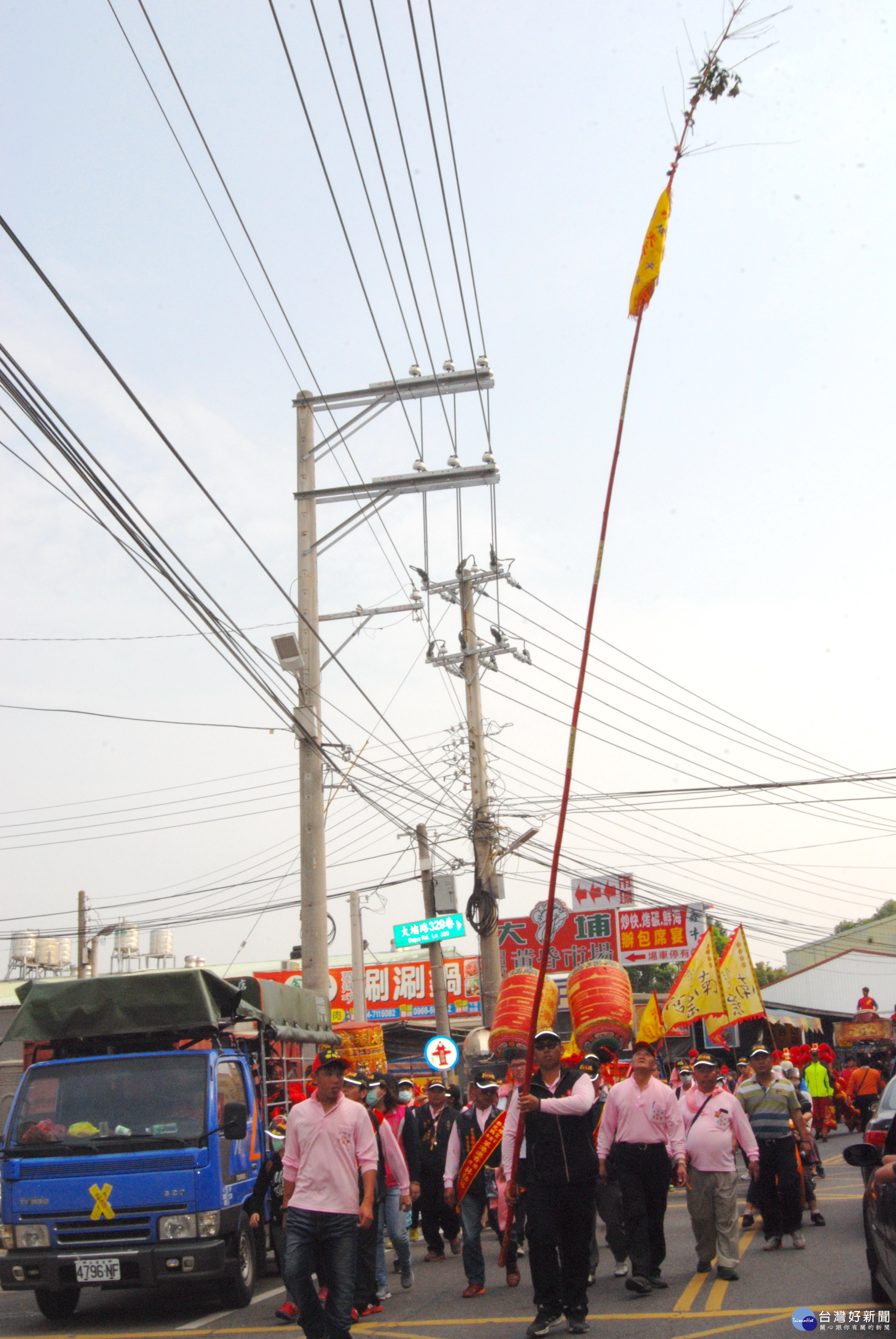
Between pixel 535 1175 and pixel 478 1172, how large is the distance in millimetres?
2837

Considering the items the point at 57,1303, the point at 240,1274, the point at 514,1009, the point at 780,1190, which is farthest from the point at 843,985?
the point at 57,1303

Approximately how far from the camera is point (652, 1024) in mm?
20312

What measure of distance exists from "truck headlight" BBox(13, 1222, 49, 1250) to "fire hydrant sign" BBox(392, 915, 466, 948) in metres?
16.0

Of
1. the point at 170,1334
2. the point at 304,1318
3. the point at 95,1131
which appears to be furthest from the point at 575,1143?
the point at 95,1131

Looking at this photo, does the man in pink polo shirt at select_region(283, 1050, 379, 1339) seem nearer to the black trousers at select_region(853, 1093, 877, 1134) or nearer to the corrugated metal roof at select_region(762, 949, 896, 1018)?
the black trousers at select_region(853, 1093, 877, 1134)

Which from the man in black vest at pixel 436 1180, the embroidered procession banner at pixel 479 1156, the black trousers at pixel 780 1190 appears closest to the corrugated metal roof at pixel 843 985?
the man in black vest at pixel 436 1180

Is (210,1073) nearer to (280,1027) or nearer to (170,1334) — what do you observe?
(170,1334)

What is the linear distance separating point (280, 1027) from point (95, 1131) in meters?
3.19

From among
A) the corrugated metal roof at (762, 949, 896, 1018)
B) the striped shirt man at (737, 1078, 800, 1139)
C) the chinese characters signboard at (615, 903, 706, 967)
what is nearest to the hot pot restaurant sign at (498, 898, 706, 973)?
the chinese characters signboard at (615, 903, 706, 967)

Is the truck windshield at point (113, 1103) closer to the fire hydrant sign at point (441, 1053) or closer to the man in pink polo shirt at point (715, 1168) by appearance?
the man in pink polo shirt at point (715, 1168)

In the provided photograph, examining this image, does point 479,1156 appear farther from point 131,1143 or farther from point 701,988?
point 701,988

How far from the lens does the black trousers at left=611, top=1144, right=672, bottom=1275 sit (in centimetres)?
852

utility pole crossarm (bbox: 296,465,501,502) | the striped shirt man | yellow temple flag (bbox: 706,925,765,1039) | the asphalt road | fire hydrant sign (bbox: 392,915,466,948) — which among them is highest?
utility pole crossarm (bbox: 296,465,501,502)

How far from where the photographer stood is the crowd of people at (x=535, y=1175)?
6.67 m
